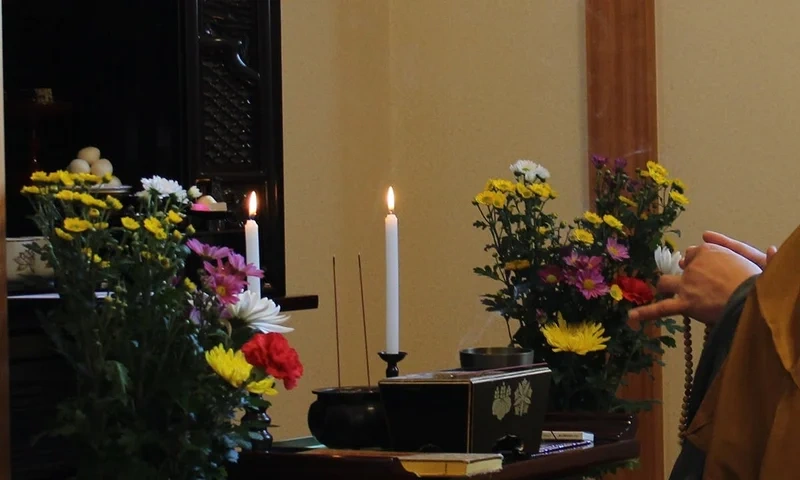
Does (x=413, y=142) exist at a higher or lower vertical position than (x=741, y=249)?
higher

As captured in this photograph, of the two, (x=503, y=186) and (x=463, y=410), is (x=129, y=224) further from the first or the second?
(x=503, y=186)

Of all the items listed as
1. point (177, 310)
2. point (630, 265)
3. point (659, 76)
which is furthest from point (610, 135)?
point (177, 310)

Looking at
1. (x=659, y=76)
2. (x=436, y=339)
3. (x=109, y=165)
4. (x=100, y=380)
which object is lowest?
(x=436, y=339)

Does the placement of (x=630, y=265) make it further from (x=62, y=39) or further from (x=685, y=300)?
(x=62, y=39)

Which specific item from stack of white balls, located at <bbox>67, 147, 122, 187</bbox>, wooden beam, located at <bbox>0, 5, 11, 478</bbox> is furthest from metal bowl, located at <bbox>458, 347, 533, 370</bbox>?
stack of white balls, located at <bbox>67, 147, 122, 187</bbox>

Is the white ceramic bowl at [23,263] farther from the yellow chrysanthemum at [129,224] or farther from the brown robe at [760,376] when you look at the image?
the brown robe at [760,376]

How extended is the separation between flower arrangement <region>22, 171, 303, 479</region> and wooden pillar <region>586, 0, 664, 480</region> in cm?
202

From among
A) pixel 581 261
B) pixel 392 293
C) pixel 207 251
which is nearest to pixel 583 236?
pixel 581 261

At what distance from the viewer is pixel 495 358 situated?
5.16 feet

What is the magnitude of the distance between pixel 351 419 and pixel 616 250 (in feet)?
2.34

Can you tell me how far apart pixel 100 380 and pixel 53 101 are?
1.34 m

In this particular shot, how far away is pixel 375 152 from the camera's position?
12.1 ft

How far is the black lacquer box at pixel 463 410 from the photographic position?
4.22 feet

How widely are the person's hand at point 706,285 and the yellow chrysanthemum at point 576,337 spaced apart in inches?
12.6
